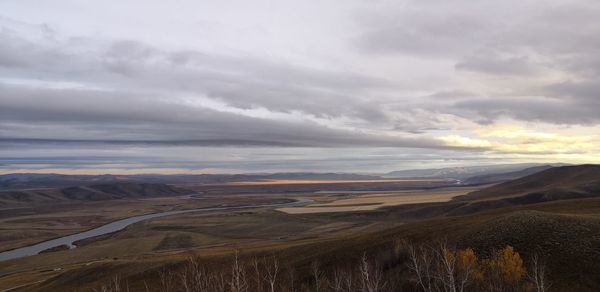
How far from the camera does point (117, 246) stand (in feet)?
501

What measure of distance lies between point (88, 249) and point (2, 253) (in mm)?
36881

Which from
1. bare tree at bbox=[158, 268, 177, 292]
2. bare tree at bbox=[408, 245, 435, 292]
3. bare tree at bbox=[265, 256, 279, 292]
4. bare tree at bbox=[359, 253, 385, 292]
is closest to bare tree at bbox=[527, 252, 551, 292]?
bare tree at bbox=[408, 245, 435, 292]

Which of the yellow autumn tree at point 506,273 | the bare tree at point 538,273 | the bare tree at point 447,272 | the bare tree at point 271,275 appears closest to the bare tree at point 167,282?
the bare tree at point 271,275

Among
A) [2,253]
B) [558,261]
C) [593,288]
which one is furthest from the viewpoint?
[2,253]

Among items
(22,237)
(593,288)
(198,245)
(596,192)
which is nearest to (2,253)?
(22,237)

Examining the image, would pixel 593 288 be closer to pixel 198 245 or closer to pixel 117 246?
pixel 198 245

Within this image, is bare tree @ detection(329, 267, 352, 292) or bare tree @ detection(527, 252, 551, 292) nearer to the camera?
bare tree @ detection(527, 252, 551, 292)

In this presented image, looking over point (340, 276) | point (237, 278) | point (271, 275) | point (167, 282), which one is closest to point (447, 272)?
point (340, 276)

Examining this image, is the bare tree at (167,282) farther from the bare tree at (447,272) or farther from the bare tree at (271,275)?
the bare tree at (447,272)

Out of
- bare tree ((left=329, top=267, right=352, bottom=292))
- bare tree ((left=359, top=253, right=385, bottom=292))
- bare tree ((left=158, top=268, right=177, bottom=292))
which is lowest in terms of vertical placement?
bare tree ((left=158, top=268, right=177, bottom=292))

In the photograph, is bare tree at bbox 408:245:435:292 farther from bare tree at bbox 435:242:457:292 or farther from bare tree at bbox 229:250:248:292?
bare tree at bbox 229:250:248:292

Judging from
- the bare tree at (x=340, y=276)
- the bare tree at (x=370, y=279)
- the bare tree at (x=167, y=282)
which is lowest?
the bare tree at (x=167, y=282)

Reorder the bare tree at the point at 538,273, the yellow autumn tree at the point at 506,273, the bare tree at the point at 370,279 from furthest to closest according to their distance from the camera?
the bare tree at the point at 538,273 → the yellow autumn tree at the point at 506,273 → the bare tree at the point at 370,279

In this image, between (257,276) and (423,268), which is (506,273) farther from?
(257,276)
